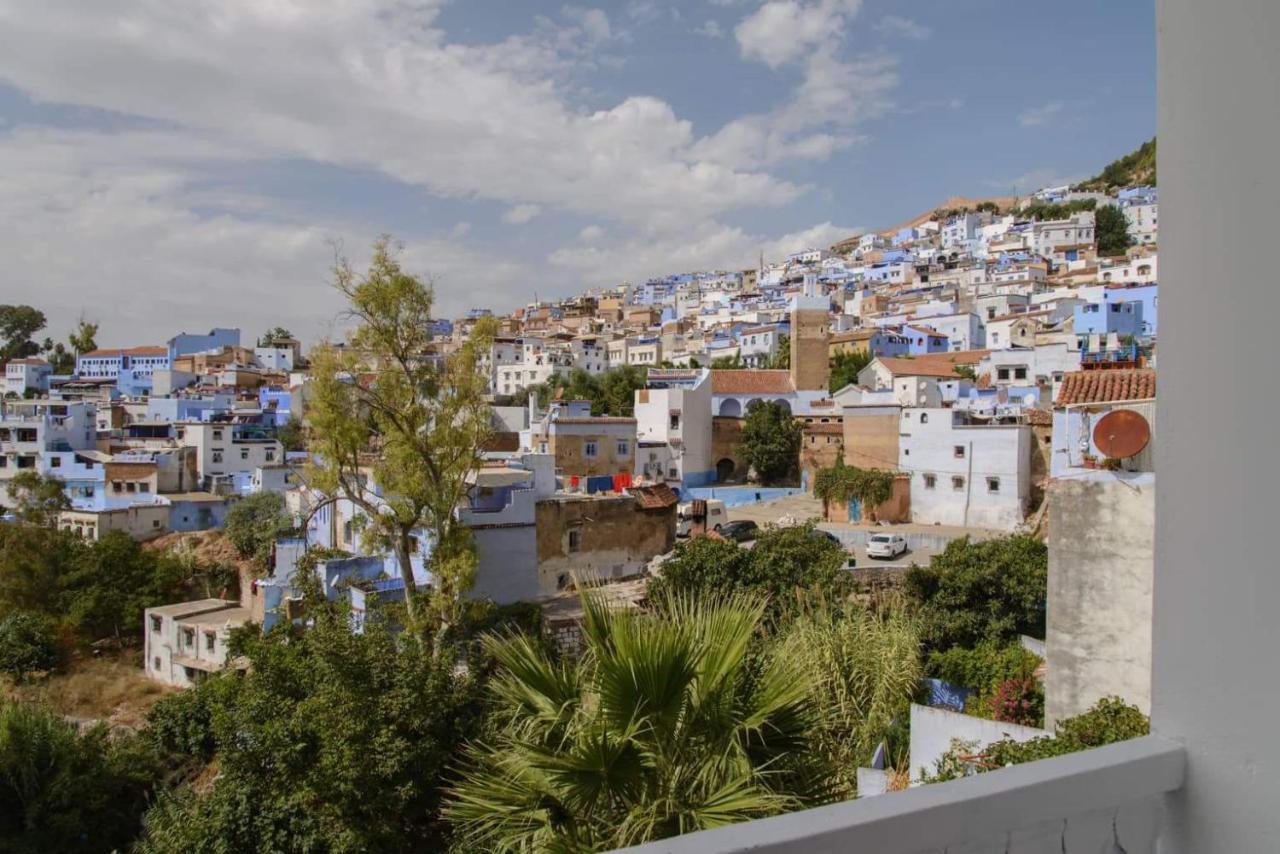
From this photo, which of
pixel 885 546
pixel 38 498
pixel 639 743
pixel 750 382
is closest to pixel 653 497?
pixel 885 546

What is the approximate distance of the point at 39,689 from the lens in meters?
17.6

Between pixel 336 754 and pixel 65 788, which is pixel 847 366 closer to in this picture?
pixel 65 788

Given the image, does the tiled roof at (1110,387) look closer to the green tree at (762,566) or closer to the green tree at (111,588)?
the green tree at (762,566)

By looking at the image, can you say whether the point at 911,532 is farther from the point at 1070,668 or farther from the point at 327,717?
the point at 327,717

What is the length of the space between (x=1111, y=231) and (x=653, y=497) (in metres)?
71.7

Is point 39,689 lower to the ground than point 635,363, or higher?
lower

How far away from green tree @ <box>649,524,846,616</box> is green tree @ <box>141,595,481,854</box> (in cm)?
477

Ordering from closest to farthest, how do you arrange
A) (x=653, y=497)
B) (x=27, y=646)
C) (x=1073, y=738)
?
(x=1073, y=738) < (x=27, y=646) < (x=653, y=497)

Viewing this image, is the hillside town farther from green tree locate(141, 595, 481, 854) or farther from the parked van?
green tree locate(141, 595, 481, 854)

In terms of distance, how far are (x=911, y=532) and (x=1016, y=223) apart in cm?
7327

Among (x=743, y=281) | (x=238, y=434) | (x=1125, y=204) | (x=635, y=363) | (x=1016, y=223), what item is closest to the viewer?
(x=238, y=434)

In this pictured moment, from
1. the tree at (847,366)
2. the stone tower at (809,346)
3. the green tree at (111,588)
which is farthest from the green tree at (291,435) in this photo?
the tree at (847,366)

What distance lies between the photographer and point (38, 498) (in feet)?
83.7

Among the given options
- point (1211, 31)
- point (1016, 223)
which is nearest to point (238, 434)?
point (1211, 31)
